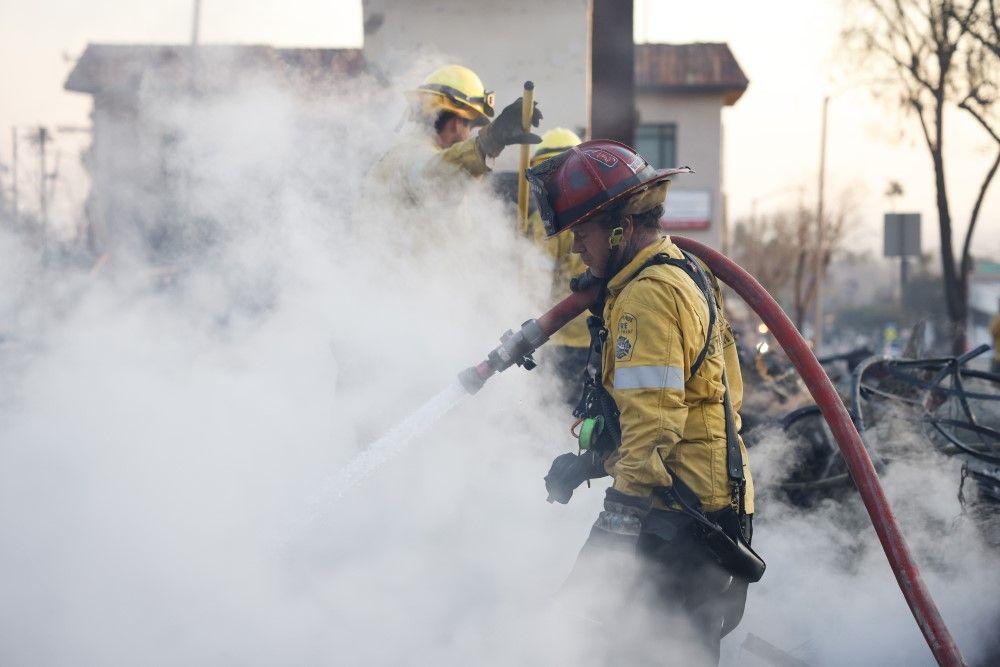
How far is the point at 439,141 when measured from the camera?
13.7ft

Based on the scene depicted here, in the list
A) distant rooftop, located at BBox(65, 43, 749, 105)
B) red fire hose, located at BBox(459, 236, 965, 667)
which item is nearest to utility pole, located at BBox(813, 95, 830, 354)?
distant rooftop, located at BBox(65, 43, 749, 105)

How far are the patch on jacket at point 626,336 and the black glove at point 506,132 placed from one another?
1.44m

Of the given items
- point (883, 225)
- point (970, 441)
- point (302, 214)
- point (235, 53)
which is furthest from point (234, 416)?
point (883, 225)

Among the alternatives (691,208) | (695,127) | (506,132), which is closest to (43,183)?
(506,132)

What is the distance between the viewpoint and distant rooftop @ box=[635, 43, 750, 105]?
966 inches

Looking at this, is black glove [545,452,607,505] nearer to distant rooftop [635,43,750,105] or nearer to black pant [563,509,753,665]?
black pant [563,509,753,665]

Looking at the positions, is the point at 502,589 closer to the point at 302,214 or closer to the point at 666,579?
the point at 666,579

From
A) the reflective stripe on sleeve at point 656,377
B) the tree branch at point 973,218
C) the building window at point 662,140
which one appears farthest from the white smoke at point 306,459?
the building window at point 662,140

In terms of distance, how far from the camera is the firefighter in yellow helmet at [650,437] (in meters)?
2.33

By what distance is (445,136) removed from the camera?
4191mm

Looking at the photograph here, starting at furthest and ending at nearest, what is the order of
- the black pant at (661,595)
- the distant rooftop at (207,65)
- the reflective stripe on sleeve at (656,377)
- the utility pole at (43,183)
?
the utility pole at (43,183)
the distant rooftop at (207,65)
the black pant at (661,595)
the reflective stripe on sleeve at (656,377)

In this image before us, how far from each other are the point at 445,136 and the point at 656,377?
224 cm

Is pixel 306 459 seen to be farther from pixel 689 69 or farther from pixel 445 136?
pixel 689 69

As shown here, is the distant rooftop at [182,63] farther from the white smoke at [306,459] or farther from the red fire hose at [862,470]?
the red fire hose at [862,470]
